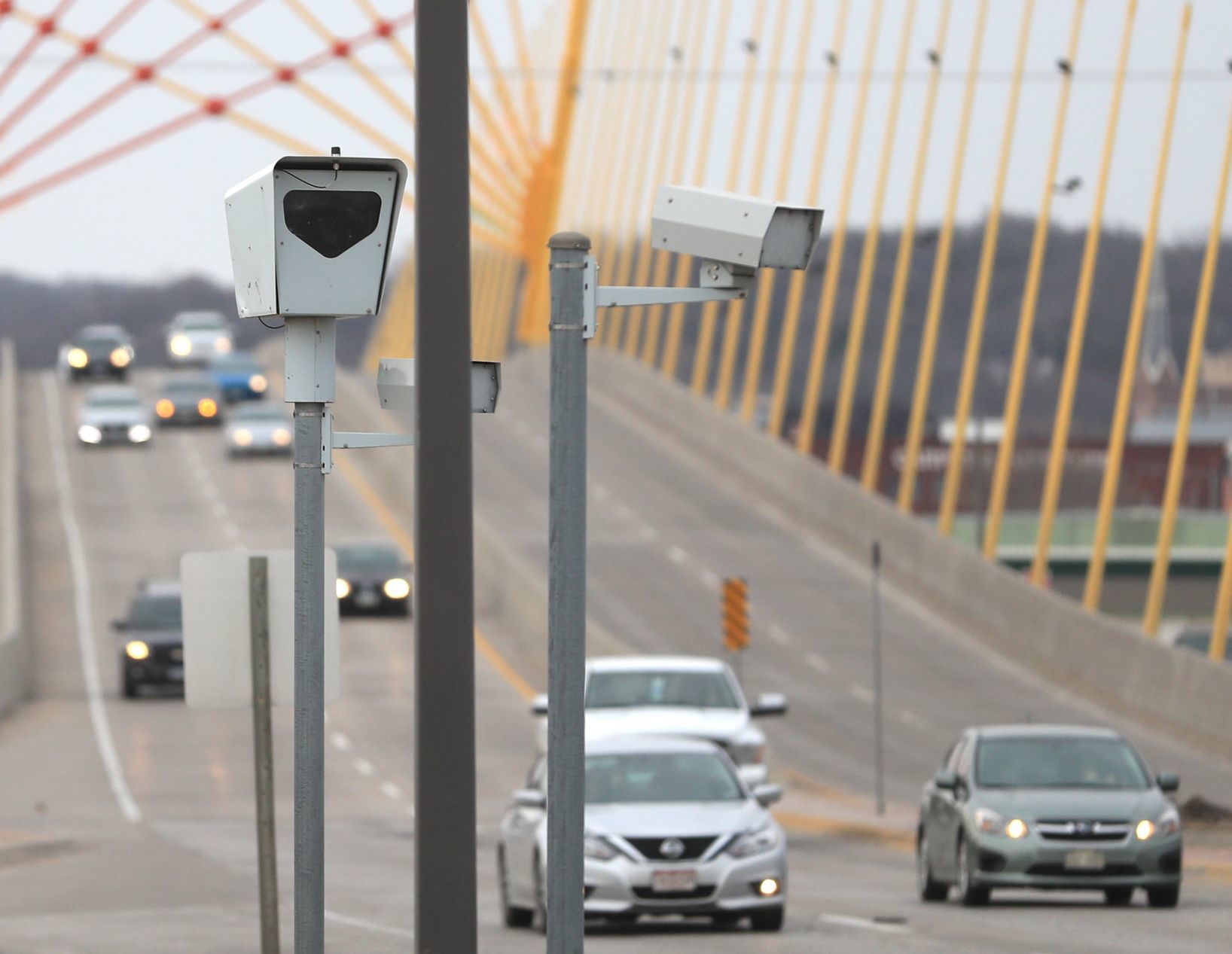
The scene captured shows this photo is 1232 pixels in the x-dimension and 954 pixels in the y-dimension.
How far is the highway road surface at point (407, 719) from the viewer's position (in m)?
18.6

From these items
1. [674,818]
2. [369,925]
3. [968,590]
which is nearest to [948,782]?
[674,818]

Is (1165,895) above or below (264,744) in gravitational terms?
below

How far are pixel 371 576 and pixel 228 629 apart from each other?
42232 millimetres

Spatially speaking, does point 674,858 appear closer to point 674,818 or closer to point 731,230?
point 674,818

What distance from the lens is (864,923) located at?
18375 millimetres

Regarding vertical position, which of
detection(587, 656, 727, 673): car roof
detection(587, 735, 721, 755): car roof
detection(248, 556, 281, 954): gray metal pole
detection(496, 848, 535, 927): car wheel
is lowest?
detection(587, 656, 727, 673): car roof

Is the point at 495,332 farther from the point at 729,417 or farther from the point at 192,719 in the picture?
the point at 192,719

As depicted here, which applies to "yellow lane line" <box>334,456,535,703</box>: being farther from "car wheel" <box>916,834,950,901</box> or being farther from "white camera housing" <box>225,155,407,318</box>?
"white camera housing" <box>225,155,407,318</box>

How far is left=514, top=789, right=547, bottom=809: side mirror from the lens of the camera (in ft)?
59.5

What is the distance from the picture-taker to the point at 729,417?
70.6 m

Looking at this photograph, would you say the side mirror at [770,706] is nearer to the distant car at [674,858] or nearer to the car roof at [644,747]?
the car roof at [644,747]

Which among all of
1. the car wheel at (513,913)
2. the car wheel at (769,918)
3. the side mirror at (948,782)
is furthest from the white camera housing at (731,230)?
the side mirror at (948,782)

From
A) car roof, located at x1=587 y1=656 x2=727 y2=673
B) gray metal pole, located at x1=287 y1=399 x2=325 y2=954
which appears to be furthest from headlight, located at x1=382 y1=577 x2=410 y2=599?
gray metal pole, located at x1=287 y1=399 x2=325 y2=954

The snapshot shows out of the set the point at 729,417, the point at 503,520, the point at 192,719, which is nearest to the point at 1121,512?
the point at 729,417
